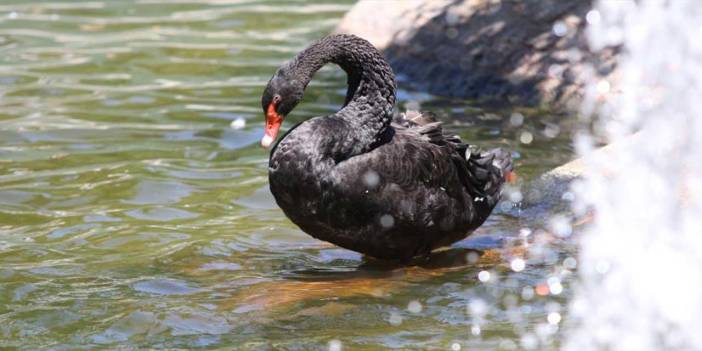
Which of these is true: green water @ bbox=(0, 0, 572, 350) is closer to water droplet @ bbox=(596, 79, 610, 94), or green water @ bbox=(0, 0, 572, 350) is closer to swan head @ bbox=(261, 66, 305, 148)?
water droplet @ bbox=(596, 79, 610, 94)

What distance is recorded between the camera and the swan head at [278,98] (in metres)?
6.33

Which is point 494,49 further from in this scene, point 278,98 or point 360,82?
point 278,98

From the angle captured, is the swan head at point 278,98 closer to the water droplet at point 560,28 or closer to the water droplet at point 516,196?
the water droplet at point 516,196

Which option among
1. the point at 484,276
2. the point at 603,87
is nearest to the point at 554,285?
the point at 484,276

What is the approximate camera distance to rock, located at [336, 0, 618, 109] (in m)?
10.0

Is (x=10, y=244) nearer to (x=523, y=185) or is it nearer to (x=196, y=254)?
(x=196, y=254)

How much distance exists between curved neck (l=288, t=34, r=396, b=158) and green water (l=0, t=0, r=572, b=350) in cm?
78

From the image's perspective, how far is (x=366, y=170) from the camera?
Result: 622 centimetres

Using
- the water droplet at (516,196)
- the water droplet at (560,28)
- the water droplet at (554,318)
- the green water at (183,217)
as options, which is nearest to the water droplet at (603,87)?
the green water at (183,217)

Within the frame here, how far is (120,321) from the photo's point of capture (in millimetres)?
5570

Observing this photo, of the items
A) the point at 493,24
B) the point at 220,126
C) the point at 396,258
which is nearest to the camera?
the point at 396,258

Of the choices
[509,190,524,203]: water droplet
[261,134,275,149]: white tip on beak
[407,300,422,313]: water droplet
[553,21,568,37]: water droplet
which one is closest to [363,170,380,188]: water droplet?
[261,134,275,149]: white tip on beak

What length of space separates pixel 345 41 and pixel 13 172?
2.94 m

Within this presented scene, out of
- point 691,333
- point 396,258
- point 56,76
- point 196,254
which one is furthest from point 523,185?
point 56,76
